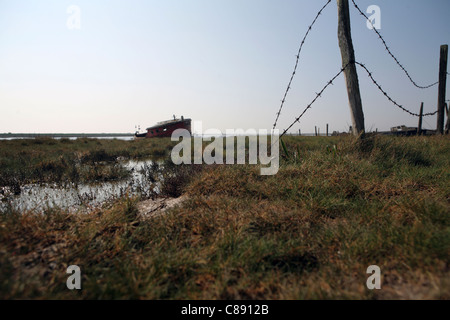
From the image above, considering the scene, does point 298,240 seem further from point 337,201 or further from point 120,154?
point 120,154

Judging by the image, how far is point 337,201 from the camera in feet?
10.3

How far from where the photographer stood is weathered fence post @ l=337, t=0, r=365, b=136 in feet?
17.1

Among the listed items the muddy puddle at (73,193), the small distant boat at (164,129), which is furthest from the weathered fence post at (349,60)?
the small distant boat at (164,129)

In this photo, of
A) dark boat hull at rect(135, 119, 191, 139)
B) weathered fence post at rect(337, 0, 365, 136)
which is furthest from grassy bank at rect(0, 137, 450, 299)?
dark boat hull at rect(135, 119, 191, 139)

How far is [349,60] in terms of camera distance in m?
5.22

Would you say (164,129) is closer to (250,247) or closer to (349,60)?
(349,60)

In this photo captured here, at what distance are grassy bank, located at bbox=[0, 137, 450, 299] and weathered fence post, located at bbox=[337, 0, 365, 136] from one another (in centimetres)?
233

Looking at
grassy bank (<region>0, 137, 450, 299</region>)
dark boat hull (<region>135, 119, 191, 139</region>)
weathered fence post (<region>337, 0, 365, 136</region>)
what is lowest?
grassy bank (<region>0, 137, 450, 299</region>)

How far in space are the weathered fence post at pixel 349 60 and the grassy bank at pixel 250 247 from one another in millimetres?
2332

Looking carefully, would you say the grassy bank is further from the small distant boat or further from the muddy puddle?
the small distant boat

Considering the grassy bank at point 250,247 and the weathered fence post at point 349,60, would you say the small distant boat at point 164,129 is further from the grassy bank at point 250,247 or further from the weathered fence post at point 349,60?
the grassy bank at point 250,247

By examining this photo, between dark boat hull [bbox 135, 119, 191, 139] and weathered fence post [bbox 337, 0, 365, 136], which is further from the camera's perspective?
dark boat hull [bbox 135, 119, 191, 139]

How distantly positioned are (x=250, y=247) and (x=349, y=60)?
5226 millimetres
